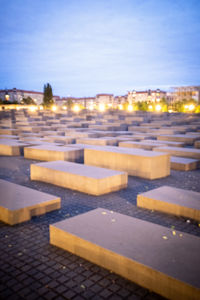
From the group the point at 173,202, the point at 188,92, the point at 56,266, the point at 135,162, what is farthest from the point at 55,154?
the point at 188,92

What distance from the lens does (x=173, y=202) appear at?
211 inches

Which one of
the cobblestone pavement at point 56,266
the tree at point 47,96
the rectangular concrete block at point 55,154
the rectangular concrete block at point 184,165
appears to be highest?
the tree at point 47,96

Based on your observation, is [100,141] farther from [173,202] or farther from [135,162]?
[173,202]

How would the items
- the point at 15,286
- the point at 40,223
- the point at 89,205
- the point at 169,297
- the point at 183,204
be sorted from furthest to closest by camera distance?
the point at 89,205, the point at 183,204, the point at 40,223, the point at 15,286, the point at 169,297

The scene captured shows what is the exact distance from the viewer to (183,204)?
5262 millimetres

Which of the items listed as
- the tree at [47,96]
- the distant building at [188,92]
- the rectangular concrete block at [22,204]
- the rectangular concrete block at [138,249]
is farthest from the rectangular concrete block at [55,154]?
the distant building at [188,92]

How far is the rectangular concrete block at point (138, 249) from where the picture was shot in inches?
113

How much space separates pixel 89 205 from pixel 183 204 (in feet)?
6.41

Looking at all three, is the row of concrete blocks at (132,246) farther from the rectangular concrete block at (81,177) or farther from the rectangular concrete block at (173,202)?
the rectangular concrete block at (81,177)

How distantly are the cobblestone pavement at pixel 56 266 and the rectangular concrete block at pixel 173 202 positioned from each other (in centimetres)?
16

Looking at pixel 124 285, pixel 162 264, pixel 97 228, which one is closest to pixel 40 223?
pixel 97 228

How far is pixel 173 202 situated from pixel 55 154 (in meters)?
6.10

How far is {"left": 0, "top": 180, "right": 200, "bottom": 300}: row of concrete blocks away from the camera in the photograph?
2.89 meters

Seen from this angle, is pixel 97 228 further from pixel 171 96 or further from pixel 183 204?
pixel 171 96
